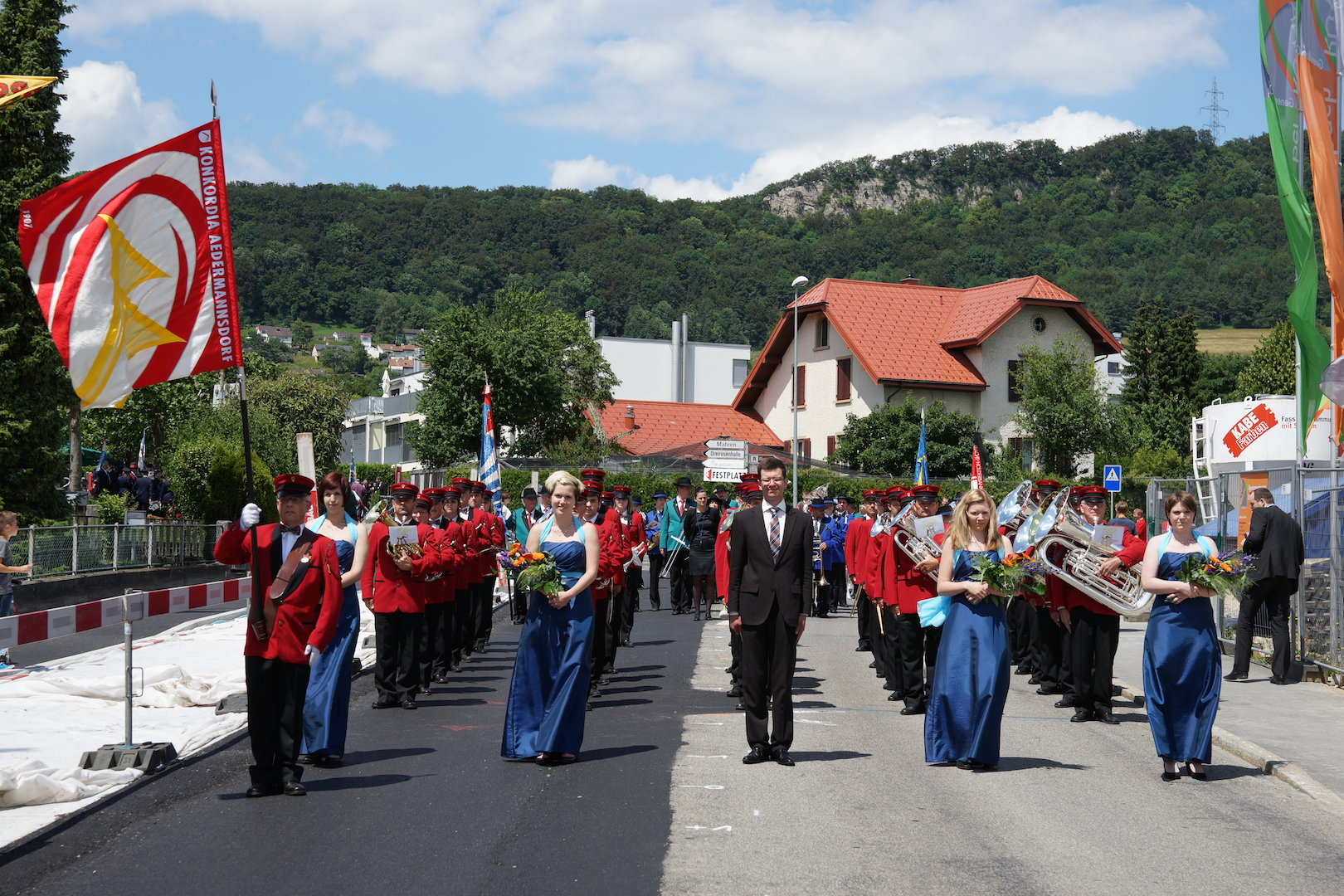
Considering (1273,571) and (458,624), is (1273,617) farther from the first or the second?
(458,624)

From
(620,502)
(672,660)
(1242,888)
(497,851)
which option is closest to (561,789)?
(497,851)

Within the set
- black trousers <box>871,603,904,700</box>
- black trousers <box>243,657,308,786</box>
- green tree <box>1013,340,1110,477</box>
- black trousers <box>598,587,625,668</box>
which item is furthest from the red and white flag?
green tree <box>1013,340,1110,477</box>

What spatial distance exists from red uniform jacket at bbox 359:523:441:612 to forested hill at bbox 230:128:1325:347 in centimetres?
9987

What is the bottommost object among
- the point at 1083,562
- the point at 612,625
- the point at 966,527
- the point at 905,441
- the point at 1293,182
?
the point at 612,625

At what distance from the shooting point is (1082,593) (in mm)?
11320

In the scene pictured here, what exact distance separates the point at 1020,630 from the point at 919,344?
4038 centimetres

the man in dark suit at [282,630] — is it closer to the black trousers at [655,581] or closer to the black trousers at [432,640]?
the black trousers at [432,640]

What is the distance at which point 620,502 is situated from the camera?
1786 cm

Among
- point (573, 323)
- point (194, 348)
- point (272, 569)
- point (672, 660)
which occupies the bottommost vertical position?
point (672, 660)

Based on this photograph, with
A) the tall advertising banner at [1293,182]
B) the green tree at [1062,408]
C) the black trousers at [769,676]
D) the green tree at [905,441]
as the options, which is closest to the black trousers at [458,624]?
the black trousers at [769,676]

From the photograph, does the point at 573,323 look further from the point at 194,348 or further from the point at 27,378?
the point at 194,348

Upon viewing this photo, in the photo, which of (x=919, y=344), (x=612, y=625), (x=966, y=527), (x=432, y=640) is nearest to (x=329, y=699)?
(x=432, y=640)

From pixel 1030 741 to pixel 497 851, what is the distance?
505cm

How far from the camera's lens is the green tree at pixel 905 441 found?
156 ft
